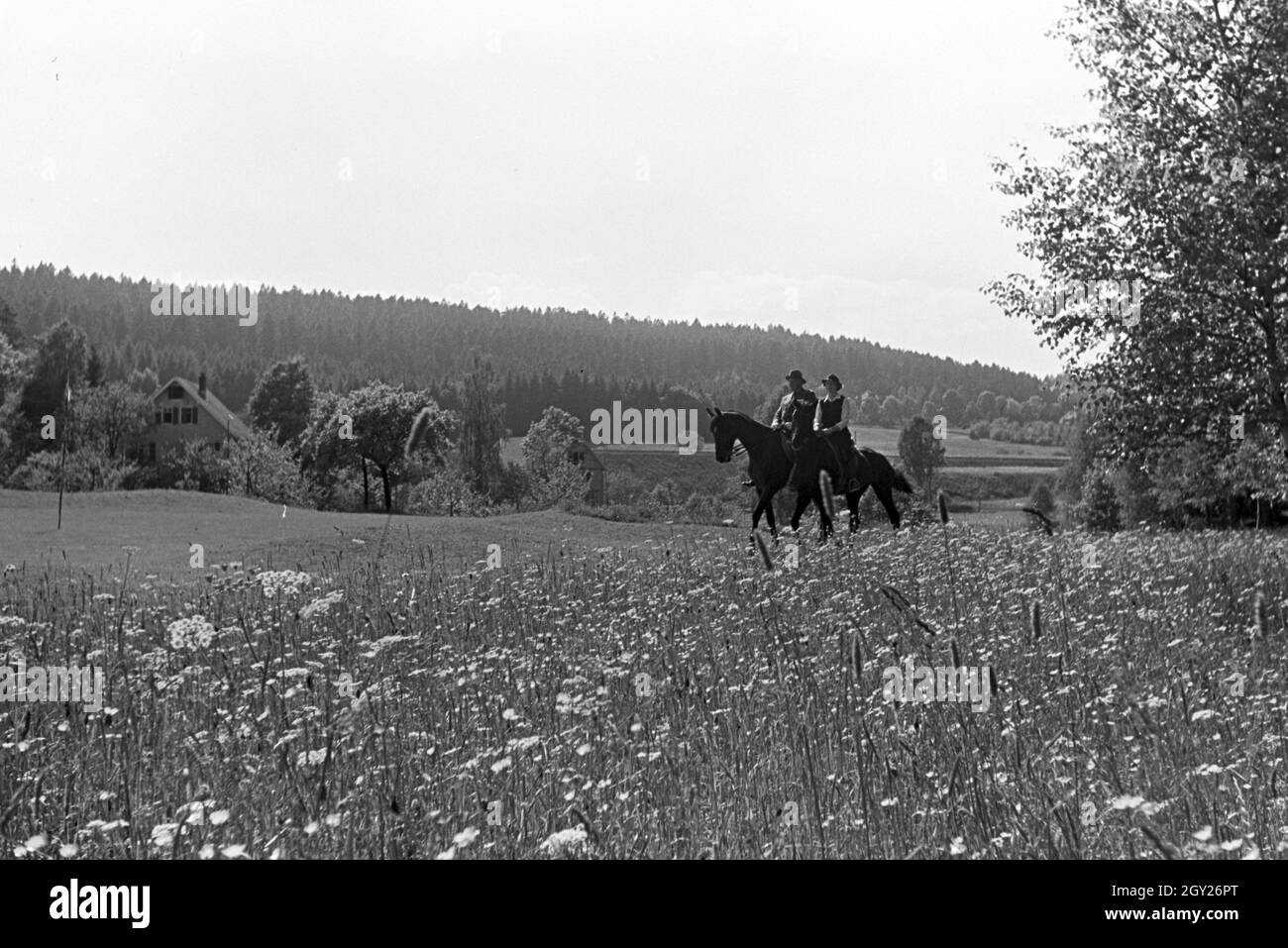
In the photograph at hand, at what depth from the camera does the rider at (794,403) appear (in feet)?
67.7

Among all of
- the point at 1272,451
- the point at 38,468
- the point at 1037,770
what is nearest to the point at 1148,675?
the point at 1037,770

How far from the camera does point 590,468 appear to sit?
9644cm

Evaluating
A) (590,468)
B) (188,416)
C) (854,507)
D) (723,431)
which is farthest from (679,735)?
(188,416)

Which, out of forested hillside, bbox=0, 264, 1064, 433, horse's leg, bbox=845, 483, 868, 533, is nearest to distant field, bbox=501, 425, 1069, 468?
forested hillside, bbox=0, 264, 1064, 433

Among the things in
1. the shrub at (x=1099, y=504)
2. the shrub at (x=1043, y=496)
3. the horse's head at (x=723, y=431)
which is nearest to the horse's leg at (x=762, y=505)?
the horse's head at (x=723, y=431)

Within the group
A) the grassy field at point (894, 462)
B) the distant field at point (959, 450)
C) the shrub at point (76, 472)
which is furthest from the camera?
the distant field at point (959, 450)

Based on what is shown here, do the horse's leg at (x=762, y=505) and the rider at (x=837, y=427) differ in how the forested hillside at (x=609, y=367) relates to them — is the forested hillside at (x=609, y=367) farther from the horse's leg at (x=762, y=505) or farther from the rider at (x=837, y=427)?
the horse's leg at (x=762, y=505)

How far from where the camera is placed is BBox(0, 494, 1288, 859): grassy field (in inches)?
171

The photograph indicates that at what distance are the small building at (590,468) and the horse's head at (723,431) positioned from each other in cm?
6507

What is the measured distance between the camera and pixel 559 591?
12.3 meters

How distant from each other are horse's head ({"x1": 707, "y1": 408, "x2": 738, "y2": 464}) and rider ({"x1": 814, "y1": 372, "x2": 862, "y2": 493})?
1.49 meters

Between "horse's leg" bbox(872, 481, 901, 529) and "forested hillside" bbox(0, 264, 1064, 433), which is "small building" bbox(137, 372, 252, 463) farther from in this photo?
"horse's leg" bbox(872, 481, 901, 529)

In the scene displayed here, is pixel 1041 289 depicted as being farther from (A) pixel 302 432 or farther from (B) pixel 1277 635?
(A) pixel 302 432
